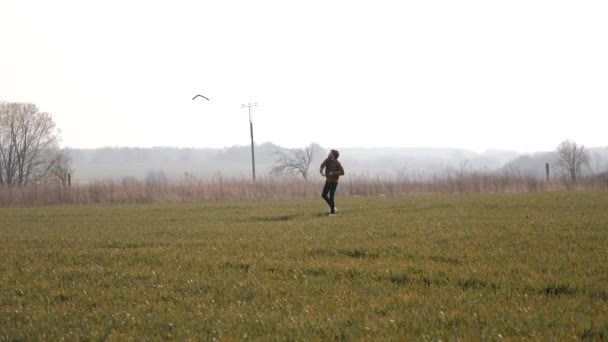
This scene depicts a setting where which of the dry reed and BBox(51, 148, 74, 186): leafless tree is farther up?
BBox(51, 148, 74, 186): leafless tree

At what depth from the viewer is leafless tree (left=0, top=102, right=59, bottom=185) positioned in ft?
221

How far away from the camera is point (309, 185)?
36.6 m

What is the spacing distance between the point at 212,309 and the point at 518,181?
34198 mm

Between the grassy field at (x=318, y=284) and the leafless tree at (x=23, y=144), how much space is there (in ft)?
198

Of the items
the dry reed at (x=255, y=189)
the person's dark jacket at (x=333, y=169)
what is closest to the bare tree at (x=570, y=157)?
the dry reed at (x=255, y=189)

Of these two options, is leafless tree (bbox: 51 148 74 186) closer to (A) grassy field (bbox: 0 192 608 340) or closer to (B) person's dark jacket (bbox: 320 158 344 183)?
(B) person's dark jacket (bbox: 320 158 344 183)

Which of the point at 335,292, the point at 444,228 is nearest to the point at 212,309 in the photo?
the point at 335,292

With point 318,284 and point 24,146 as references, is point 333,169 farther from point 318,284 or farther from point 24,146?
point 24,146

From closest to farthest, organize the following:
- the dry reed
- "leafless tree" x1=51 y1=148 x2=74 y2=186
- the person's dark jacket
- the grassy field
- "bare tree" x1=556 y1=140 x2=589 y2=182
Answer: the grassy field, the person's dark jacket, the dry reed, "leafless tree" x1=51 y1=148 x2=74 y2=186, "bare tree" x1=556 y1=140 x2=589 y2=182

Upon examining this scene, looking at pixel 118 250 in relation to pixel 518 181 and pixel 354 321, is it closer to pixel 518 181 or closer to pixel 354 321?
pixel 354 321

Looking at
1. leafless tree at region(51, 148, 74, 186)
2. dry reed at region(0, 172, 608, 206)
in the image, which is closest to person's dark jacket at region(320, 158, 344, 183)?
dry reed at region(0, 172, 608, 206)

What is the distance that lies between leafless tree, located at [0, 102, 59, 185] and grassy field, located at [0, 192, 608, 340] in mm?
60385

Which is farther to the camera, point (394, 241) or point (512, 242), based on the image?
point (394, 241)

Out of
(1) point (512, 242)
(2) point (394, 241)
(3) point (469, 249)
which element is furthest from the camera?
(2) point (394, 241)
